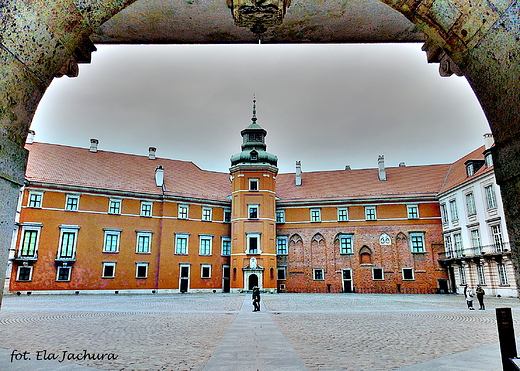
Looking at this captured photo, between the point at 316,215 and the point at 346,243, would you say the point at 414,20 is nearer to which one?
the point at 346,243

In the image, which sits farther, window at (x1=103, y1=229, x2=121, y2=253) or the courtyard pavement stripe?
window at (x1=103, y1=229, x2=121, y2=253)

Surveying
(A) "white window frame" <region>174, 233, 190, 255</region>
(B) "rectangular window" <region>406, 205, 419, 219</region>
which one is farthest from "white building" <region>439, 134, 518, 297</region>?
(A) "white window frame" <region>174, 233, 190, 255</region>

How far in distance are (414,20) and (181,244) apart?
3870 centimetres

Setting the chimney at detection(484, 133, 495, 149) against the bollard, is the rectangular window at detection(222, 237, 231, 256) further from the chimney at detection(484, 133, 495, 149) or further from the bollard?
the bollard

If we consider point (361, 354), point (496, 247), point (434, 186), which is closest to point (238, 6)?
point (361, 354)

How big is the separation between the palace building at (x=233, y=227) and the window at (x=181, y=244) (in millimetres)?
113

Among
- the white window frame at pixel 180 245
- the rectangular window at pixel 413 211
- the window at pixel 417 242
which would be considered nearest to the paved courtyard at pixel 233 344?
the white window frame at pixel 180 245

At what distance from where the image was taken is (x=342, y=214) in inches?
1668

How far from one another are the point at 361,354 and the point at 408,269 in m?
35.4

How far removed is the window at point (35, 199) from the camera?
110 feet

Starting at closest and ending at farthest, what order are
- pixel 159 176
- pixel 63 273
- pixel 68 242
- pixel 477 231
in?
pixel 477 231
pixel 63 273
pixel 68 242
pixel 159 176

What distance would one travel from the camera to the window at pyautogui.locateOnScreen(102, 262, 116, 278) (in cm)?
3591

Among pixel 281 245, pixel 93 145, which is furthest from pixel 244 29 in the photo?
pixel 93 145

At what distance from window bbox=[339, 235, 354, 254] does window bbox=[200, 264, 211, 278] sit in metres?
14.5
